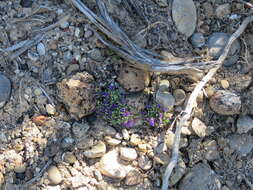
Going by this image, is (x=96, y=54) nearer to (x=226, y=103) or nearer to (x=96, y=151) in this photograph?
(x=96, y=151)

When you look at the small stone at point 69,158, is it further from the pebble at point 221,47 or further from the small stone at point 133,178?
the pebble at point 221,47

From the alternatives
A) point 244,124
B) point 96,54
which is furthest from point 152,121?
point 244,124

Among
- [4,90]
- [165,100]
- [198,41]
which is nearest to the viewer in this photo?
[4,90]

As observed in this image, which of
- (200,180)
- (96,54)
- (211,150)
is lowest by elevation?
(200,180)

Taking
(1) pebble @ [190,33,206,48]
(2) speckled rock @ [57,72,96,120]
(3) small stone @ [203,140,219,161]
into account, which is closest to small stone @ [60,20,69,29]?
(2) speckled rock @ [57,72,96,120]

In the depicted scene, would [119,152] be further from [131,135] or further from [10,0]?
[10,0]

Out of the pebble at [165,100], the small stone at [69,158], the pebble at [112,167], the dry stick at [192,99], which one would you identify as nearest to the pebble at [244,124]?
the dry stick at [192,99]

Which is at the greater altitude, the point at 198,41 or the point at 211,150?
the point at 198,41

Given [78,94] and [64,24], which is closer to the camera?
[78,94]

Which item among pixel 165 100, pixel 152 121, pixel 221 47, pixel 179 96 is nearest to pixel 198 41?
pixel 221 47

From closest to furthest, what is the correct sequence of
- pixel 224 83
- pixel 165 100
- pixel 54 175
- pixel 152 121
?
pixel 54 175 → pixel 152 121 → pixel 165 100 → pixel 224 83
